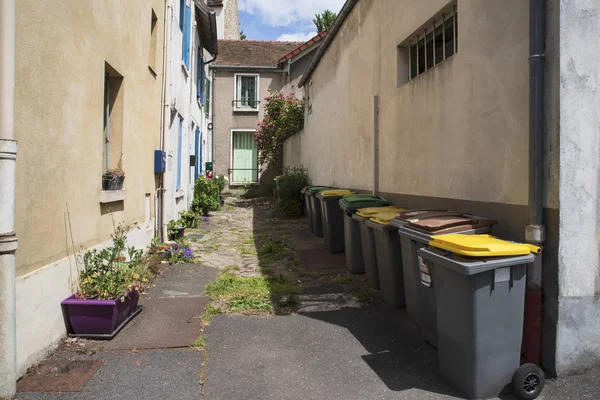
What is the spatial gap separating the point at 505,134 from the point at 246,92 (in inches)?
657

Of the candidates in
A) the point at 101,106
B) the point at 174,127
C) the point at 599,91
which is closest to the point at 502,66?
the point at 599,91

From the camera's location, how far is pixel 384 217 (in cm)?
498

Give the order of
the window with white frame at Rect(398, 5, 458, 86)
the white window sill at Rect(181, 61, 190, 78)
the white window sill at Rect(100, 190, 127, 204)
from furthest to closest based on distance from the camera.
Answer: the white window sill at Rect(181, 61, 190, 78), the window with white frame at Rect(398, 5, 458, 86), the white window sill at Rect(100, 190, 127, 204)

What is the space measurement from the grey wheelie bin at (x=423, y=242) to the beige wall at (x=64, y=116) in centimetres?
306

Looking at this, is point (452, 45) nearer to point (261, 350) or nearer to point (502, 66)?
point (502, 66)

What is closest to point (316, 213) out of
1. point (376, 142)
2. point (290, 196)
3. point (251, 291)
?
point (376, 142)

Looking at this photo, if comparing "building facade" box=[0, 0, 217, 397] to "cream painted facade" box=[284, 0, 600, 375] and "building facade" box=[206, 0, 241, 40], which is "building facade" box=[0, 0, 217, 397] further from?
"building facade" box=[206, 0, 241, 40]

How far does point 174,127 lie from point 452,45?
6152 mm

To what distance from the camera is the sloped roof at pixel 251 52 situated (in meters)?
19.3

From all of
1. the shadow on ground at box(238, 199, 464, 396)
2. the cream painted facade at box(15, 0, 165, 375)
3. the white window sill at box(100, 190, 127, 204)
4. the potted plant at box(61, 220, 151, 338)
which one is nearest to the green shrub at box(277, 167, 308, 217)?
the shadow on ground at box(238, 199, 464, 396)

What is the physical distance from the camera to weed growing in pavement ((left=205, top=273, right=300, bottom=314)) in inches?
198

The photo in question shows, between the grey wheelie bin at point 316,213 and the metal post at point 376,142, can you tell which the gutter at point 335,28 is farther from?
the grey wheelie bin at point 316,213

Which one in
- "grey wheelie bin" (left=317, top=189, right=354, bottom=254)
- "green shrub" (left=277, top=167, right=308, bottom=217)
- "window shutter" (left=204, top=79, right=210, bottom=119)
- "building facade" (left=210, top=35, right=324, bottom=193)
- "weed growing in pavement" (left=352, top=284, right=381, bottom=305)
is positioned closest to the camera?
"weed growing in pavement" (left=352, top=284, right=381, bottom=305)

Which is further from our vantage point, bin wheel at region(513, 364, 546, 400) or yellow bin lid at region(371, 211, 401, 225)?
yellow bin lid at region(371, 211, 401, 225)
